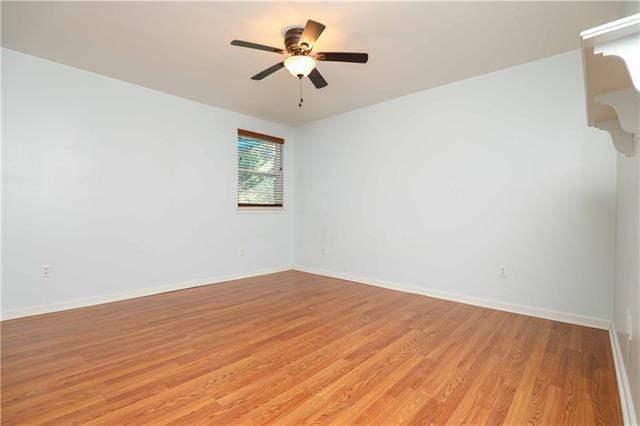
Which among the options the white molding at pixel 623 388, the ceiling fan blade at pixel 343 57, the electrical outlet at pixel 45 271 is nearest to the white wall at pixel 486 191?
the white molding at pixel 623 388

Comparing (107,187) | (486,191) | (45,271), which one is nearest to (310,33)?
(486,191)

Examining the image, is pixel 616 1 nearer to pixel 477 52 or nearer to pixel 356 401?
pixel 477 52

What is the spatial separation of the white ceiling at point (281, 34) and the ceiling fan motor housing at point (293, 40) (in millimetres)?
71

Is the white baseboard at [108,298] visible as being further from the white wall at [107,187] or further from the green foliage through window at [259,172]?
the green foliage through window at [259,172]

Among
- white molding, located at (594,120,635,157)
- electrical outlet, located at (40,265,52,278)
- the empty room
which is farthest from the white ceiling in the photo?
electrical outlet, located at (40,265,52,278)

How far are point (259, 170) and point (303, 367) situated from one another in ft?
11.8

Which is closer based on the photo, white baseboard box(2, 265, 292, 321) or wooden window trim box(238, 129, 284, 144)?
white baseboard box(2, 265, 292, 321)

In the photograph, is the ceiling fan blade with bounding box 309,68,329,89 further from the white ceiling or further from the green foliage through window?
the green foliage through window

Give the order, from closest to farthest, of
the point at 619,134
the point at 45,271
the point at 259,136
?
the point at 619,134 → the point at 45,271 → the point at 259,136

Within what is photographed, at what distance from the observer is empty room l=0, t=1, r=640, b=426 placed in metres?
1.66

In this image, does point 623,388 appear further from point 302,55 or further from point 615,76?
point 302,55

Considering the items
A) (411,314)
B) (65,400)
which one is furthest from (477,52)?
(65,400)

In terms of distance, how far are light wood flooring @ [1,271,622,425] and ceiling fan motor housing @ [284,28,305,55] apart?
92.4 inches

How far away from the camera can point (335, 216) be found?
4.76 metres
